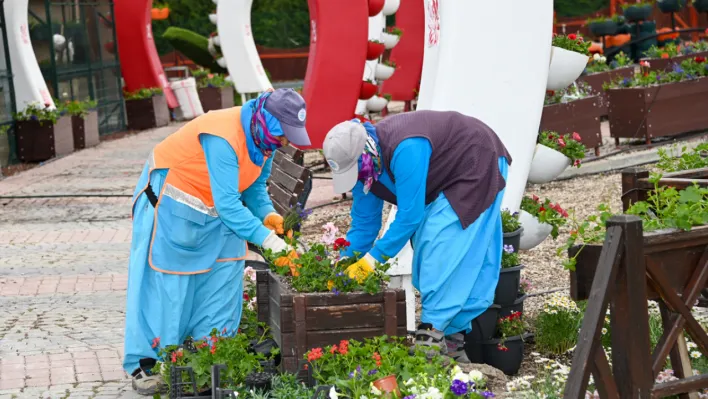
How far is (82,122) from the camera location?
720 inches

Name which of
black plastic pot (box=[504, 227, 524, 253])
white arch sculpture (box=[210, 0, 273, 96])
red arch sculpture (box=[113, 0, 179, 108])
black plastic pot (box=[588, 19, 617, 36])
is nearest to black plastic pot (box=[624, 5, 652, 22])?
black plastic pot (box=[588, 19, 617, 36])

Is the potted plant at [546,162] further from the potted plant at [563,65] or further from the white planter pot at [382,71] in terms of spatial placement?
the white planter pot at [382,71]

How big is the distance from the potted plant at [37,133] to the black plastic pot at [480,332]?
11952 mm

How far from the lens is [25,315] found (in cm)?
724

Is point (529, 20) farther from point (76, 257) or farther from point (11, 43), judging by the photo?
point (11, 43)

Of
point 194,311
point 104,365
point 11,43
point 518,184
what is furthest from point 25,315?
point 11,43

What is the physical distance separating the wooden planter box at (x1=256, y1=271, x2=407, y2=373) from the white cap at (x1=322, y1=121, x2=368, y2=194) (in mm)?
471

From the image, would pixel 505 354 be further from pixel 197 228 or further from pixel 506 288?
pixel 197 228

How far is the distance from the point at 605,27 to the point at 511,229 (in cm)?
1897

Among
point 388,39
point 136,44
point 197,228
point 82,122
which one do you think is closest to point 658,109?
point 388,39

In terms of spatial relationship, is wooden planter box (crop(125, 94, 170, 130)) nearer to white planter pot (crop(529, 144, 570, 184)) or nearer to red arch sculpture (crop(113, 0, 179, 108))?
red arch sculpture (crop(113, 0, 179, 108))

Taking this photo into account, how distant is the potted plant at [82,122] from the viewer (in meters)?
18.1

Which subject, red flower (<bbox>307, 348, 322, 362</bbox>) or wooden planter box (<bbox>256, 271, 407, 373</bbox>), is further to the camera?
wooden planter box (<bbox>256, 271, 407, 373</bbox>)

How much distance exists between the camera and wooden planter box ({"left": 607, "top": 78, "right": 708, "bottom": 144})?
44.9ft
